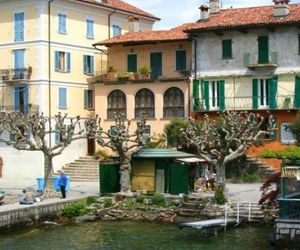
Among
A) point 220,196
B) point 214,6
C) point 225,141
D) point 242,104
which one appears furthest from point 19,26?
point 220,196

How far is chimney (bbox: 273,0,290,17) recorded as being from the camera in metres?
55.6

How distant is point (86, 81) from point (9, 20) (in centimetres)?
798

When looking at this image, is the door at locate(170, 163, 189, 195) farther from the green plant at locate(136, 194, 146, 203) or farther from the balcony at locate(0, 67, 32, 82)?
the balcony at locate(0, 67, 32, 82)

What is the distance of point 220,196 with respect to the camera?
128ft

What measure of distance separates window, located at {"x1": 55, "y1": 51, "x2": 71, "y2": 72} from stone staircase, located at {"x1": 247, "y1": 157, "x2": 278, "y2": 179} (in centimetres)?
1696

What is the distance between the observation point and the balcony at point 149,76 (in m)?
59.4

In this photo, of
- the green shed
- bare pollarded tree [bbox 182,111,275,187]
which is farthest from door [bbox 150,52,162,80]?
the green shed

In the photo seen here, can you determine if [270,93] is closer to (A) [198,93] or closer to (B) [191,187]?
(A) [198,93]

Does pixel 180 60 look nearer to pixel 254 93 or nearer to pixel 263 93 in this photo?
pixel 254 93

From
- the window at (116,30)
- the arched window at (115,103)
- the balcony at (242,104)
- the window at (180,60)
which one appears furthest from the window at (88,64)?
the balcony at (242,104)

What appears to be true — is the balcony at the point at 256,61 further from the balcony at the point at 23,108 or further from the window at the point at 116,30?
the balcony at the point at 23,108

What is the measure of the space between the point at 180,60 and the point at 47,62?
416 inches

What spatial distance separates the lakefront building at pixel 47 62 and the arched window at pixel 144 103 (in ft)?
15.2

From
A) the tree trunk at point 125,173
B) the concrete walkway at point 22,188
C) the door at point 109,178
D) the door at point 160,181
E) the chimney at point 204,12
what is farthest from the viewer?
the chimney at point 204,12
